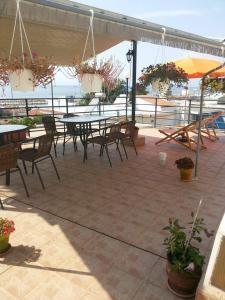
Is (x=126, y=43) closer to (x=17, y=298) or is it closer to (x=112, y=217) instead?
(x=112, y=217)

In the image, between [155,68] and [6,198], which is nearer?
[6,198]

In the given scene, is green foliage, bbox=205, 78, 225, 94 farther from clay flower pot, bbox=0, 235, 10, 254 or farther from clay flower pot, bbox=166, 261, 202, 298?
clay flower pot, bbox=0, 235, 10, 254

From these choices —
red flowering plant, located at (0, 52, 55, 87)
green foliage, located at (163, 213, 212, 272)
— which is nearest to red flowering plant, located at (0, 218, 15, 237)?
green foliage, located at (163, 213, 212, 272)

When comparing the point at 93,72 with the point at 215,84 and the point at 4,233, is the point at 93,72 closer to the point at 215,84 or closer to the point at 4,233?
the point at 4,233

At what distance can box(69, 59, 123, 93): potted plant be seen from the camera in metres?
3.12

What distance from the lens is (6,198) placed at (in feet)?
11.2

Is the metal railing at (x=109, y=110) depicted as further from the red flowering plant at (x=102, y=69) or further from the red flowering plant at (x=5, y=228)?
the red flowering plant at (x=5, y=228)

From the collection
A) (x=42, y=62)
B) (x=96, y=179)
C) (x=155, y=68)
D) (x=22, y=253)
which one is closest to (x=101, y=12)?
(x=42, y=62)

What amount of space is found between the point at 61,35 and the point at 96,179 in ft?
9.21

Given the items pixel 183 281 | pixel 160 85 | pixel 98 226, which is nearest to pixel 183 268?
pixel 183 281

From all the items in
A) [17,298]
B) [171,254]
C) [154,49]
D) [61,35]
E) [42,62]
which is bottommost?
[17,298]

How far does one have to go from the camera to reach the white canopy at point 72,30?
9.05 ft

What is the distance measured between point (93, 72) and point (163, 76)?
1619 millimetres

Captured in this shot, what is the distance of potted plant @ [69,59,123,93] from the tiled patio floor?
4.80 ft
